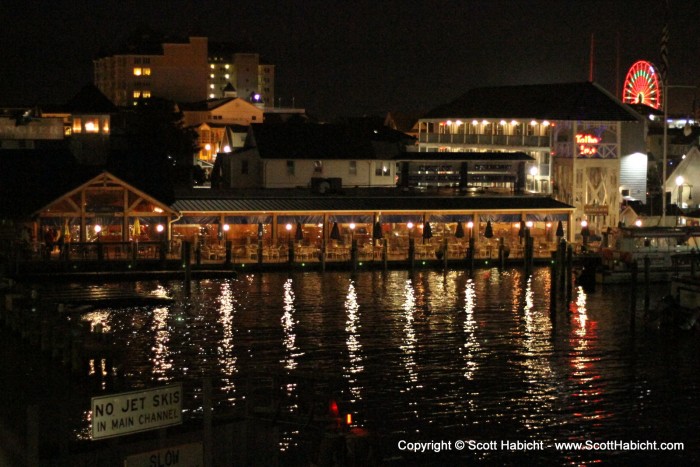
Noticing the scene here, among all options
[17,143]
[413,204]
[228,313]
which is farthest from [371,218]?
[17,143]

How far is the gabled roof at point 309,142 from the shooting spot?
230ft

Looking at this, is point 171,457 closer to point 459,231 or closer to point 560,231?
point 459,231

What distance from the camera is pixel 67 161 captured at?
2675 inches

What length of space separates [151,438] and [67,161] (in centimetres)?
5200

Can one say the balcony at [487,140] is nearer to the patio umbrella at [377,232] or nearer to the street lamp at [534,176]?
the street lamp at [534,176]

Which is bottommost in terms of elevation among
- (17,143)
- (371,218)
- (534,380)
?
(534,380)

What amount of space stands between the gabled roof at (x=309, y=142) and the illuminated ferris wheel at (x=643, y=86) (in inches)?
1722

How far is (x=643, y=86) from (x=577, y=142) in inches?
1650

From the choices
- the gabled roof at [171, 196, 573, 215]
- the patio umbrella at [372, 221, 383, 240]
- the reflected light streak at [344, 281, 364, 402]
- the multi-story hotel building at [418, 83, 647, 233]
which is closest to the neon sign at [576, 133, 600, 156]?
the multi-story hotel building at [418, 83, 647, 233]

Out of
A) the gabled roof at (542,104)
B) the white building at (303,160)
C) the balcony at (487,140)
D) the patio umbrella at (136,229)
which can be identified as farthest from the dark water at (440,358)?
the balcony at (487,140)

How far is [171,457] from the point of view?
51.9ft

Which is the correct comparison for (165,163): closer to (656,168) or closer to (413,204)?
(413,204)

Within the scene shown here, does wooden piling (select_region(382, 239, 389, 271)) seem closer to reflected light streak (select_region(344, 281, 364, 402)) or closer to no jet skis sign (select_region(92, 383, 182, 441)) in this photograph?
reflected light streak (select_region(344, 281, 364, 402))

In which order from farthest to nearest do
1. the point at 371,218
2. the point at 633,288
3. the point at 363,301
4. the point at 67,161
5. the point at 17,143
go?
the point at 17,143, the point at 67,161, the point at 371,218, the point at 363,301, the point at 633,288
